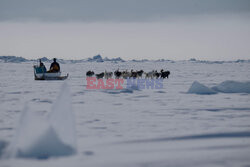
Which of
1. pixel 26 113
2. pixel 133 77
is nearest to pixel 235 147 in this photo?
pixel 26 113

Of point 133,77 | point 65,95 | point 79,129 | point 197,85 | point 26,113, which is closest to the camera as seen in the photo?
point 26,113

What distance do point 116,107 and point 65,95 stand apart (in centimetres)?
425

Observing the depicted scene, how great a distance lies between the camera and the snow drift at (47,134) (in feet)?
12.5

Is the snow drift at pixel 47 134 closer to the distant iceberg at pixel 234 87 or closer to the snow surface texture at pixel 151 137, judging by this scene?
the snow surface texture at pixel 151 137

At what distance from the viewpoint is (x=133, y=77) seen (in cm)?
2466

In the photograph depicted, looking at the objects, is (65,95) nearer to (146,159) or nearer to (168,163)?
(146,159)

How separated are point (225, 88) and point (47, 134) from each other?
428 inches

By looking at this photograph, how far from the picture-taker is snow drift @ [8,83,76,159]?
3807 mm

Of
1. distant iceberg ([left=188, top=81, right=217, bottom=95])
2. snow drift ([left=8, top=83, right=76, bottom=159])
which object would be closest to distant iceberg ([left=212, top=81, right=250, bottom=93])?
distant iceberg ([left=188, top=81, right=217, bottom=95])

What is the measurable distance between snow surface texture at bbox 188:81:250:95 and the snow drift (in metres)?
9.50

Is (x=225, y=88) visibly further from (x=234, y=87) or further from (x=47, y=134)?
(x=47, y=134)

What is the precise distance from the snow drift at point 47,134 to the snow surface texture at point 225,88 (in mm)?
9497

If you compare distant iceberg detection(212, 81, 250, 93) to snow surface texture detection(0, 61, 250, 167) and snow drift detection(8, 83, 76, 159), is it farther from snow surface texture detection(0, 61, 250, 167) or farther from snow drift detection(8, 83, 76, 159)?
snow drift detection(8, 83, 76, 159)

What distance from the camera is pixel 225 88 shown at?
1292 cm
